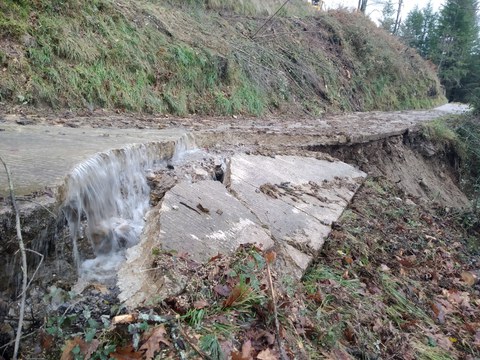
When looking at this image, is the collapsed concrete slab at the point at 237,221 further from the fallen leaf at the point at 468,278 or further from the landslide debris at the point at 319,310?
the fallen leaf at the point at 468,278

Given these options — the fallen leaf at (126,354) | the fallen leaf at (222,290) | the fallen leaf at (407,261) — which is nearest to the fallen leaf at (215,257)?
the fallen leaf at (222,290)

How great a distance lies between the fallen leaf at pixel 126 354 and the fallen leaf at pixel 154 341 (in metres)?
0.03

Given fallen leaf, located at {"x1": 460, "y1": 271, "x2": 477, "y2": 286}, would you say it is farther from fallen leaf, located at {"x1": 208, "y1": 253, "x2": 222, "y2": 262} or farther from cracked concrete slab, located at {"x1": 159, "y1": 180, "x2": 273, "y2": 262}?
fallen leaf, located at {"x1": 208, "y1": 253, "x2": 222, "y2": 262}

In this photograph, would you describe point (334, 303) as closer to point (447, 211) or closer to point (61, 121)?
point (61, 121)

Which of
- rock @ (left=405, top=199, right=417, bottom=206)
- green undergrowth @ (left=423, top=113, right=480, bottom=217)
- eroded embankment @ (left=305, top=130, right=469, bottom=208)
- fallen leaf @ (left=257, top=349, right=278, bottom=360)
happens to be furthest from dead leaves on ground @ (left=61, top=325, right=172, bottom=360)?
green undergrowth @ (left=423, top=113, right=480, bottom=217)

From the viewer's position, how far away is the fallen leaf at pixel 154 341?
5.71 ft

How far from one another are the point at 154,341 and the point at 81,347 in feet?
1.11

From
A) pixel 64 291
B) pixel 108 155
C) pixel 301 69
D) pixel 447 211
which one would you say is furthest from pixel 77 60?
pixel 301 69

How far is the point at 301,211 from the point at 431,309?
1605 mm

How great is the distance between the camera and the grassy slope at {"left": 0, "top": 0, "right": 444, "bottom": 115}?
22.0 feet

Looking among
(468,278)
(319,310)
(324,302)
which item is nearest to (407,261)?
(468,278)

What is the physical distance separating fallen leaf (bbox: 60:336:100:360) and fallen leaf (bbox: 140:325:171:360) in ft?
0.75

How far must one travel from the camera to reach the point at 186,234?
278 centimetres

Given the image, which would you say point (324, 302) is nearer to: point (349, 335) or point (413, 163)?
point (349, 335)
